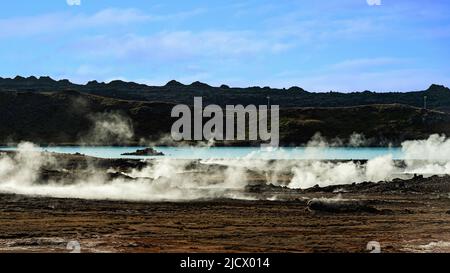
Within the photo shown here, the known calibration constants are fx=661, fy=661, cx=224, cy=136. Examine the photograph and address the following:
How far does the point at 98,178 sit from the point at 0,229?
737 inches

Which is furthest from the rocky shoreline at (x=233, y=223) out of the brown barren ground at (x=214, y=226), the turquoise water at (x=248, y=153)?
the turquoise water at (x=248, y=153)

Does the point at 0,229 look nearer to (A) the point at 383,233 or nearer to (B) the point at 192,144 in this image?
(A) the point at 383,233

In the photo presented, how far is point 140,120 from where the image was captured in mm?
125625

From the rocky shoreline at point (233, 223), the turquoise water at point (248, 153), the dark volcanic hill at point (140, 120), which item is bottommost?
the turquoise water at point (248, 153)

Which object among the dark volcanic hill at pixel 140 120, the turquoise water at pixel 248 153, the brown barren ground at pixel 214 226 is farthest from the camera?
the dark volcanic hill at pixel 140 120

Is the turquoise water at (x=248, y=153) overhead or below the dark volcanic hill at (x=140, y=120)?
below

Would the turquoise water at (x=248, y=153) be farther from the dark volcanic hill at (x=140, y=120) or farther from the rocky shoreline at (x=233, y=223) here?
the rocky shoreline at (x=233, y=223)

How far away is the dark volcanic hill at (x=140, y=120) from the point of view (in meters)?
115

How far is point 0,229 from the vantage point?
21.6 meters

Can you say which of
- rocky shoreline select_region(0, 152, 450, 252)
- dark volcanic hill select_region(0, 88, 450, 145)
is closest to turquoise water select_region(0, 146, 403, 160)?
dark volcanic hill select_region(0, 88, 450, 145)

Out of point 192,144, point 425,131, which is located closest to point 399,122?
point 425,131

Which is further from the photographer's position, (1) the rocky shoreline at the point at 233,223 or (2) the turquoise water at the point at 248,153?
(2) the turquoise water at the point at 248,153

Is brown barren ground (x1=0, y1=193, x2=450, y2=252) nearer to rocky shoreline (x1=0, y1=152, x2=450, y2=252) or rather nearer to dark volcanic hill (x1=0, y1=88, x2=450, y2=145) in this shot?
rocky shoreline (x1=0, y1=152, x2=450, y2=252)

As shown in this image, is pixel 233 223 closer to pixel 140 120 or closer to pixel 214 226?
pixel 214 226
